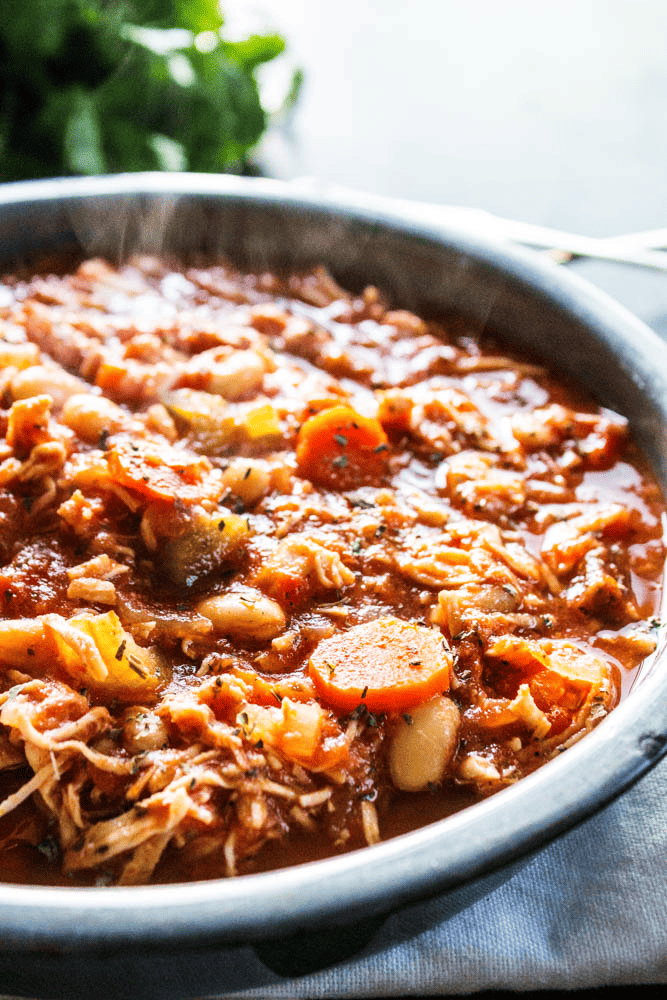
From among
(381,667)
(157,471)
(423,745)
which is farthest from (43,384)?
(423,745)

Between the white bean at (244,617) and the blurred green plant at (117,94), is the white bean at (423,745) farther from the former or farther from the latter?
the blurred green plant at (117,94)

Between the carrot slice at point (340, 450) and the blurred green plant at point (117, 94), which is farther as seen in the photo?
the blurred green plant at point (117, 94)

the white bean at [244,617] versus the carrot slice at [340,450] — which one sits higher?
the carrot slice at [340,450]

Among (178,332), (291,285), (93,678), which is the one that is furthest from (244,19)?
(93,678)

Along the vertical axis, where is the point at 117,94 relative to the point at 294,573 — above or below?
above

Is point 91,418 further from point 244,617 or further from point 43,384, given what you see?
point 244,617

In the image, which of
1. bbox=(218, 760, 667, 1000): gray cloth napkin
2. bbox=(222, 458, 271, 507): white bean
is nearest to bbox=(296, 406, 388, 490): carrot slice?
bbox=(222, 458, 271, 507): white bean

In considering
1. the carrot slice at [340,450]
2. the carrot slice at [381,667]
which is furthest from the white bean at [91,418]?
the carrot slice at [381,667]
